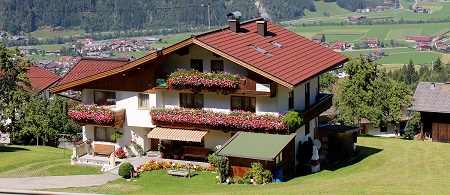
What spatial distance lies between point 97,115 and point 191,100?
5.63 m

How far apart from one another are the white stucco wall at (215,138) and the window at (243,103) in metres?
1.67

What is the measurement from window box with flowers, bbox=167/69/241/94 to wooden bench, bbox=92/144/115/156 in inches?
239

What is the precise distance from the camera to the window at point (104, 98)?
139ft

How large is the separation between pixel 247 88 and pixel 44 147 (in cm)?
2093

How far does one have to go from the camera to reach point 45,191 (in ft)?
103

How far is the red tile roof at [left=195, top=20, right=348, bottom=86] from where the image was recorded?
38.0m

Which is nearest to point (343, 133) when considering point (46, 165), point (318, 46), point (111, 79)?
point (318, 46)

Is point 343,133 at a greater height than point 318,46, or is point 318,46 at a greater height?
point 318,46

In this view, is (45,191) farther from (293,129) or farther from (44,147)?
(44,147)

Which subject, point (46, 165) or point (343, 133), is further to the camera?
point (343, 133)

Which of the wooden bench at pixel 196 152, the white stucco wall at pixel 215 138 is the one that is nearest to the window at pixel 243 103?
the white stucco wall at pixel 215 138

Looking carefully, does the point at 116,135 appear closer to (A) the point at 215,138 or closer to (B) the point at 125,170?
(A) the point at 215,138

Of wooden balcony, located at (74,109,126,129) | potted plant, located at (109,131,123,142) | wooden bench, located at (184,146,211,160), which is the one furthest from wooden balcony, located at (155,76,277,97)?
potted plant, located at (109,131,123,142)

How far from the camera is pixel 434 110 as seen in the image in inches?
2162
